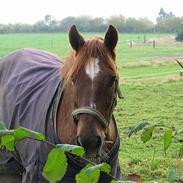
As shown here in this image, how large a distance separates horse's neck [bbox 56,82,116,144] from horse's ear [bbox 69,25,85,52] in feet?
0.76

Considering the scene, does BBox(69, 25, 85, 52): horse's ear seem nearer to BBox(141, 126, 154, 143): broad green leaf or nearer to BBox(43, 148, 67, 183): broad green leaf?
BBox(141, 126, 154, 143): broad green leaf

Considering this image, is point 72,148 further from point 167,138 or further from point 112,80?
point 112,80

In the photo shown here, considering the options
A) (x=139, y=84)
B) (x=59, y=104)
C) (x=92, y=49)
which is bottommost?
(x=139, y=84)

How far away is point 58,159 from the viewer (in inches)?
34.0

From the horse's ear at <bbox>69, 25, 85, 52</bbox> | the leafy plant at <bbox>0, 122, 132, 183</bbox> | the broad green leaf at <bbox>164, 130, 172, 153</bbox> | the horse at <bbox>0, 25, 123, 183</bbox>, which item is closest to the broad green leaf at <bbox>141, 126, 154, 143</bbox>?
A: the broad green leaf at <bbox>164, 130, 172, 153</bbox>

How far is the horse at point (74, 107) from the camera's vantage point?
7.76ft

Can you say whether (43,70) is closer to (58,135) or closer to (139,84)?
(58,135)

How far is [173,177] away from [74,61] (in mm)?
1727

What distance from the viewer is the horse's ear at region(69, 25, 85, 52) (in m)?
2.66

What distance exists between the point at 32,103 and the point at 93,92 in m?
0.75

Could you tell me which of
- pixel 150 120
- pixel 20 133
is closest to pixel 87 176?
pixel 20 133

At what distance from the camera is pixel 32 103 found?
304cm

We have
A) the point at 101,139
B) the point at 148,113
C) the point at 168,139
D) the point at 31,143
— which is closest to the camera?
the point at 168,139

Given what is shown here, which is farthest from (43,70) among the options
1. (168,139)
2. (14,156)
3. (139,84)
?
(139,84)
